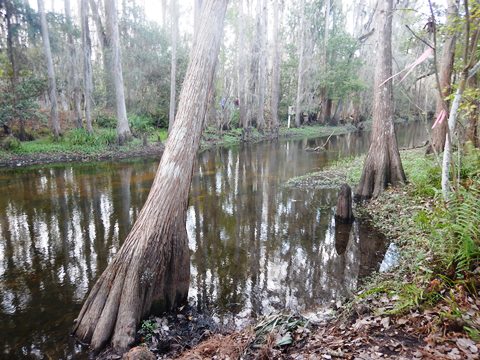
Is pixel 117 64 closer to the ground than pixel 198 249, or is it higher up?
higher up

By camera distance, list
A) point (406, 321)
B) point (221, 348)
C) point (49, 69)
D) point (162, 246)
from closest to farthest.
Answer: point (406, 321), point (221, 348), point (162, 246), point (49, 69)

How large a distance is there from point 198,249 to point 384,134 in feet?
22.1

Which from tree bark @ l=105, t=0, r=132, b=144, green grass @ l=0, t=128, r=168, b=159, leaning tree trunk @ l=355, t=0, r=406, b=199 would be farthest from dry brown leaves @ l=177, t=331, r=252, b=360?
tree bark @ l=105, t=0, r=132, b=144

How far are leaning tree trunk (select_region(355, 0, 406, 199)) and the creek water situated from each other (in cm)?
181

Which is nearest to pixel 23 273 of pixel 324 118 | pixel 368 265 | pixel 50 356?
pixel 50 356

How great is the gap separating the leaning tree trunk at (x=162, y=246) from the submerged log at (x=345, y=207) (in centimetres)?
510

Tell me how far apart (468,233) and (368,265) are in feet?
9.91

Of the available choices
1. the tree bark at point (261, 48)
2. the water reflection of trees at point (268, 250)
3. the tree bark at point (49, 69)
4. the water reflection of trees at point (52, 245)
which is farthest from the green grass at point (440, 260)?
the tree bark at point (261, 48)

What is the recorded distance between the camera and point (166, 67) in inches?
1024

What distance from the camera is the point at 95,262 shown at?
21.6 feet

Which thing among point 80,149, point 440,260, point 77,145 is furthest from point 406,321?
point 77,145

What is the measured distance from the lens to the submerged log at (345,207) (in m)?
8.49

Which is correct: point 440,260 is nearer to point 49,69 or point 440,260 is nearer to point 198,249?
point 198,249

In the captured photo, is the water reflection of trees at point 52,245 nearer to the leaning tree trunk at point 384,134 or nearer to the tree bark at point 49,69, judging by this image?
the tree bark at point 49,69
